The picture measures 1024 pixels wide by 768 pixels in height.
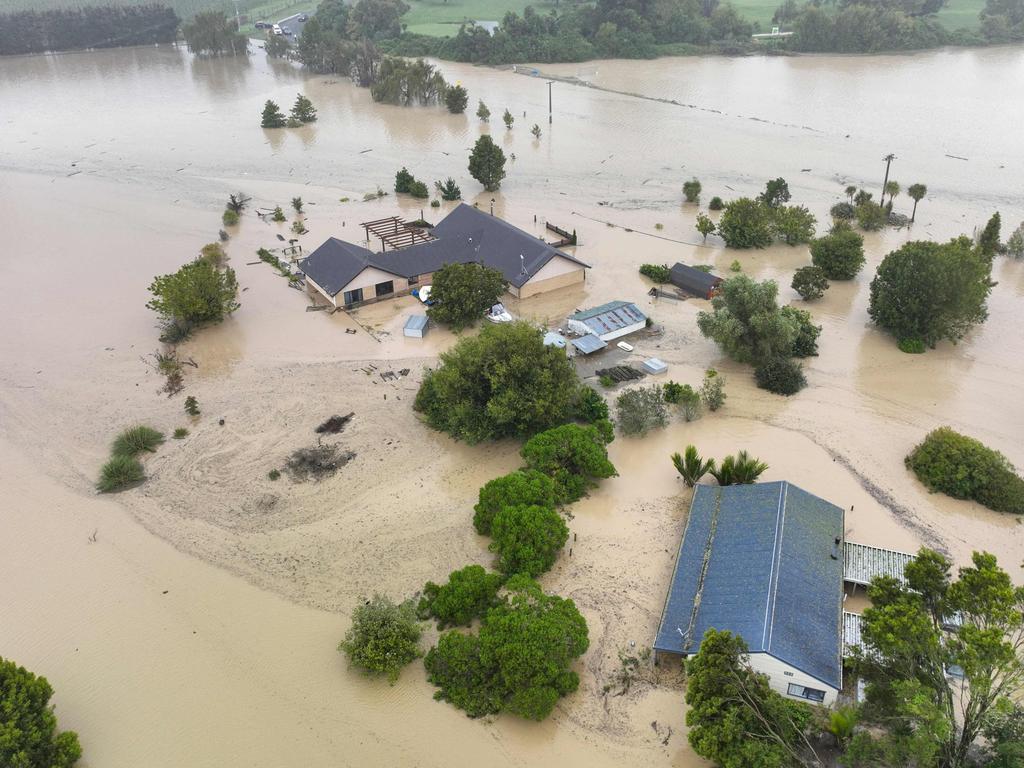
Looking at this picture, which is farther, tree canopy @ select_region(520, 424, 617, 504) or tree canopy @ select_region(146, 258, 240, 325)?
tree canopy @ select_region(146, 258, 240, 325)

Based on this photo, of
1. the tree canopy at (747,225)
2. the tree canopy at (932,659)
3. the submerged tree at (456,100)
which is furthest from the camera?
the submerged tree at (456,100)

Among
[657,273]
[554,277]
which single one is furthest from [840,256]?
[554,277]

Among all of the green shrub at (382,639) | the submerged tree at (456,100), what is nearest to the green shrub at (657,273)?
the green shrub at (382,639)

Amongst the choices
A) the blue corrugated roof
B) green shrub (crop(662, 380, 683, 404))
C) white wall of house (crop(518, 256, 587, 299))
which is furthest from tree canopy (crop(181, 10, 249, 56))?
the blue corrugated roof

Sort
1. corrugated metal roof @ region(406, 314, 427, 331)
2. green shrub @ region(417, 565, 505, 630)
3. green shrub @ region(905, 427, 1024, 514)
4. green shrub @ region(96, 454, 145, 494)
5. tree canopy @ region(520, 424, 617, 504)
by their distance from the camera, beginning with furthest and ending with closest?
1. corrugated metal roof @ region(406, 314, 427, 331)
2. green shrub @ region(96, 454, 145, 494)
3. tree canopy @ region(520, 424, 617, 504)
4. green shrub @ region(905, 427, 1024, 514)
5. green shrub @ region(417, 565, 505, 630)

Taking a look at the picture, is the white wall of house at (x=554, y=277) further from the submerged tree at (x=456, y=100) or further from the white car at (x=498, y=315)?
the submerged tree at (x=456, y=100)

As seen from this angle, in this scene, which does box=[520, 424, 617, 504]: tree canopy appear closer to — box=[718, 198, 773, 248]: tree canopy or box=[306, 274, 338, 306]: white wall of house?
box=[306, 274, 338, 306]: white wall of house

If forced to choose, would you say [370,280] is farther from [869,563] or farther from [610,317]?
[869,563]
